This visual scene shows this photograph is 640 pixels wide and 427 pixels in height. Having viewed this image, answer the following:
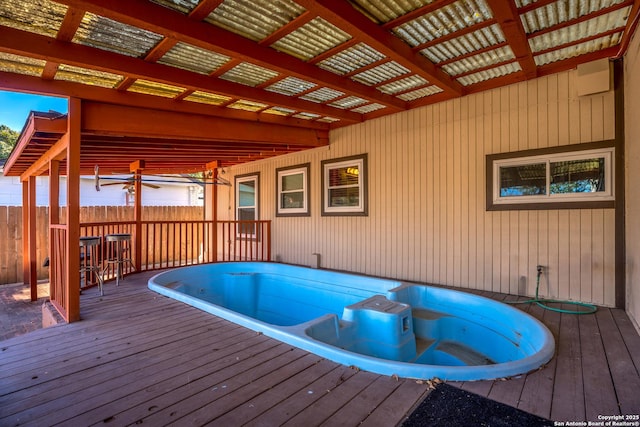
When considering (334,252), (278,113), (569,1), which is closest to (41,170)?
(278,113)

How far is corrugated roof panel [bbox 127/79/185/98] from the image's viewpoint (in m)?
3.72

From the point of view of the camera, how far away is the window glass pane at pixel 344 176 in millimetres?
5918

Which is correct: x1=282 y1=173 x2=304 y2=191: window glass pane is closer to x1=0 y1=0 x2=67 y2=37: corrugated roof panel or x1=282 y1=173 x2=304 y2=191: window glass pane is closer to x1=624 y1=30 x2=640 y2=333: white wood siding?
x1=0 y1=0 x2=67 y2=37: corrugated roof panel

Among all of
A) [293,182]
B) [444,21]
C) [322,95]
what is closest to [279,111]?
[322,95]

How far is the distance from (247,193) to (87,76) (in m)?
5.17

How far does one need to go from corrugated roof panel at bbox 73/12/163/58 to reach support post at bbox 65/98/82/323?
1.02 metres

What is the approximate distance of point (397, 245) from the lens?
5.24 metres

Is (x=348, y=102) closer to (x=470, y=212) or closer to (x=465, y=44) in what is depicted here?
(x=465, y=44)

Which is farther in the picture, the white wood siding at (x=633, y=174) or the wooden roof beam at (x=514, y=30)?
the white wood siding at (x=633, y=174)

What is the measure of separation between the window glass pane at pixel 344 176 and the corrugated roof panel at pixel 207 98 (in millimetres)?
2575

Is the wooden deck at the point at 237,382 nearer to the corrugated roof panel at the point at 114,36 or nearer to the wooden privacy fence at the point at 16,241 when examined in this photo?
the corrugated roof panel at the point at 114,36

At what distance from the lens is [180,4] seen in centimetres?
238

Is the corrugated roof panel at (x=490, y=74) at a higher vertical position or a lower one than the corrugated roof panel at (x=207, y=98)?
higher

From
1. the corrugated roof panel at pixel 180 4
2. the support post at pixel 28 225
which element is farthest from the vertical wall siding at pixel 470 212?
the support post at pixel 28 225
